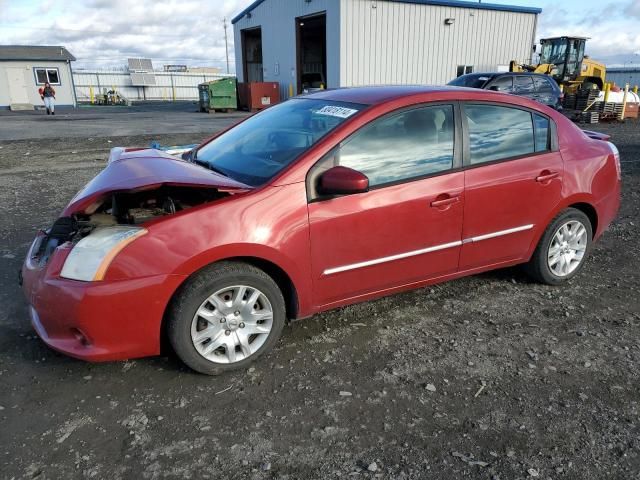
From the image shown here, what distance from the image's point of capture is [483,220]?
11.7 feet

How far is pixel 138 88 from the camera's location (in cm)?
5019

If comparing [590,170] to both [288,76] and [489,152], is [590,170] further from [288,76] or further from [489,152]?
[288,76]

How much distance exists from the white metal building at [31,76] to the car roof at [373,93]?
1517 inches

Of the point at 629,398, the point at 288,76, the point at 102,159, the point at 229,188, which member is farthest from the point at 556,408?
the point at 288,76

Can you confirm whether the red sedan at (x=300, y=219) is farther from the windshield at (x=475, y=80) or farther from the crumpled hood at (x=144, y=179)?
the windshield at (x=475, y=80)

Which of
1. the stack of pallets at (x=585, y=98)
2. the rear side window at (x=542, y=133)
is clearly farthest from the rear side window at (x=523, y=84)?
the rear side window at (x=542, y=133)

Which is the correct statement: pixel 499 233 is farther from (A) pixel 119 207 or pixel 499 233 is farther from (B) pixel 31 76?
(B) pixel 31 76

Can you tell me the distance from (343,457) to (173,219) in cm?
147

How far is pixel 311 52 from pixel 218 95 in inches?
298

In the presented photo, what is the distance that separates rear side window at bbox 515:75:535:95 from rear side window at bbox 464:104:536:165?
12361 mm

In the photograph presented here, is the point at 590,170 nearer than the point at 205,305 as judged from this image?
No

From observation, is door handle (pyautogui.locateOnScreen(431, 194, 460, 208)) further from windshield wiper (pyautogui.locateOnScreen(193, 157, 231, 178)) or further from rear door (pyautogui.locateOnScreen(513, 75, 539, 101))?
rear door (pyautogui.locateOnScreen(513, 75, 539, 101))

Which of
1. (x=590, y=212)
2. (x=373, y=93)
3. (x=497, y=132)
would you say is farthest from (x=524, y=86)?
(x=373, y=93)

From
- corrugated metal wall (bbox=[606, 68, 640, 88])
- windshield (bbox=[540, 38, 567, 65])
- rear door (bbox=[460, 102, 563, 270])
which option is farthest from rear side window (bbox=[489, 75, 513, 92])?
corrugated metal wall (bbox=[606, 68, 640, 88])
